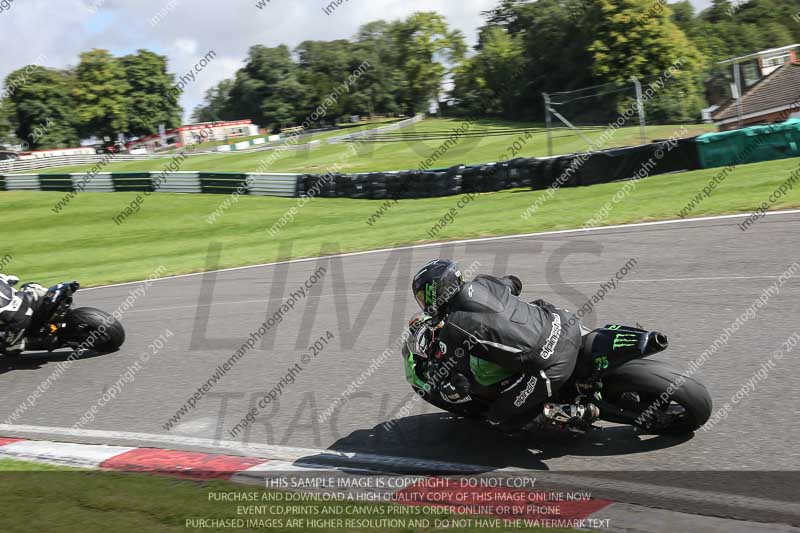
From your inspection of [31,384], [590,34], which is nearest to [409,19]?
[590,34]

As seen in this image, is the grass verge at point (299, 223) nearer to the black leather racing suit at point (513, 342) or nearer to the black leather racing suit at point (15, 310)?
the black leather racing suit at point (15, 310)

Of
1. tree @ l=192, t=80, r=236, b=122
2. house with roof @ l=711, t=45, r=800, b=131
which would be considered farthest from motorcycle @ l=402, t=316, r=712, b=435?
tree @ l=192, t=80, r=236, b=122

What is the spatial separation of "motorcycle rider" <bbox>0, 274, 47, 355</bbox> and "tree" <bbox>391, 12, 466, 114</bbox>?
69.9 meters

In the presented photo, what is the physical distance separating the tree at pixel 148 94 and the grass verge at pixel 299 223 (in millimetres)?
75103

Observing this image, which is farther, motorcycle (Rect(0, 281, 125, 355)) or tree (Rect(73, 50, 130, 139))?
tree (Rect(73, 50, 130, 139))

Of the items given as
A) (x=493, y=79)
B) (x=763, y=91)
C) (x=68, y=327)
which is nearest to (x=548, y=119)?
(x=763, y=91)

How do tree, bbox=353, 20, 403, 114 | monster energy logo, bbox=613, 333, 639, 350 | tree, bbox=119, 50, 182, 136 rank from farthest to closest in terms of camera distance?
tree, bbox=119, 50, 182, 136 < tree, bbox=353, 20, 403, 114 < monster energy logo, bbox=613, 333, 639, 350

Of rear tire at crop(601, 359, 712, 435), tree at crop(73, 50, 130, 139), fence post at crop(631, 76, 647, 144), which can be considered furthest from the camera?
tree at crop(73, 50, 130, 139)

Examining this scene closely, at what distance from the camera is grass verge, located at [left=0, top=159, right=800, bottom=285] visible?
1581 centimetres

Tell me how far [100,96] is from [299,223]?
83.7 meters

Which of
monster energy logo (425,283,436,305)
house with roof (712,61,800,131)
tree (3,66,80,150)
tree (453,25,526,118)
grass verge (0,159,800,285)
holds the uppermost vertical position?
tree (3,66,80,150)

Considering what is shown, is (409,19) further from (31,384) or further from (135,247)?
(31,384)

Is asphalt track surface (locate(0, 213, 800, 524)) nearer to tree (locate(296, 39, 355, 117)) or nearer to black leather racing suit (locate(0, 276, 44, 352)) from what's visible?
black leather racing suit (locate(0, 276, 44, 352))

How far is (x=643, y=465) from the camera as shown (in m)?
4.92
